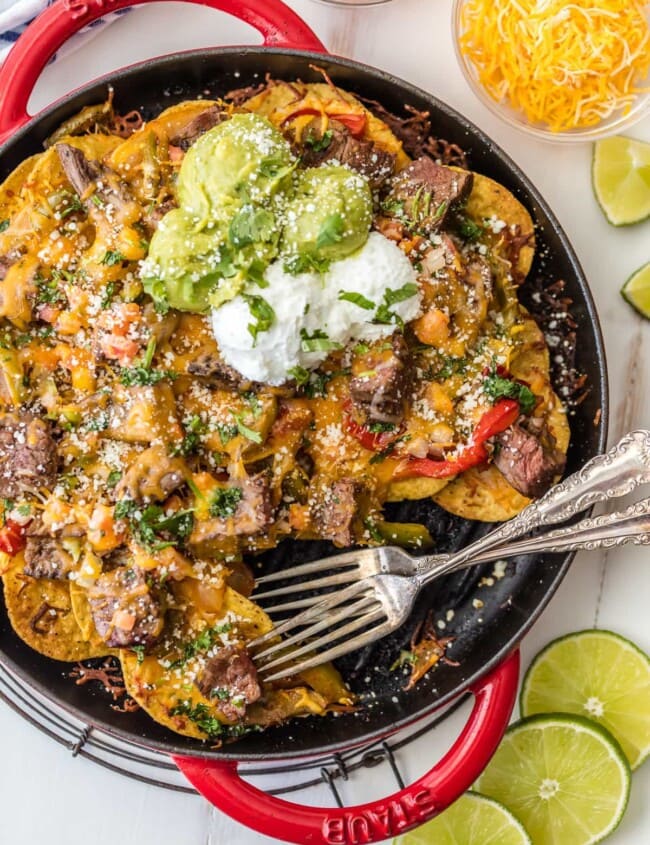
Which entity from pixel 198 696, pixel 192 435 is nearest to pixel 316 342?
pixel 192 435

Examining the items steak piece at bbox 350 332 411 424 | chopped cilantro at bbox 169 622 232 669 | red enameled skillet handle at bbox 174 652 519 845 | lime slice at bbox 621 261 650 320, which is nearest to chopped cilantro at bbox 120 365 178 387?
steak piece at bbox 350 332 411 424

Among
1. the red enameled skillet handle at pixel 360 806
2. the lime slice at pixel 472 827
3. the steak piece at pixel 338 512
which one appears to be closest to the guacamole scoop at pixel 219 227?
the steak piece at pixel 338 512

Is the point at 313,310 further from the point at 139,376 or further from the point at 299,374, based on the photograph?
the point at 139,376

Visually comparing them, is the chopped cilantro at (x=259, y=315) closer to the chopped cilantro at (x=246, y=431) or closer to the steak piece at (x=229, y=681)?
the chopped cilantro at (x=246, y=431)

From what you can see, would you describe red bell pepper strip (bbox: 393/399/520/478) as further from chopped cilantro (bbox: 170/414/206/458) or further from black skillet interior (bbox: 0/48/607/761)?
chopped cilantro (bbox: 170/414/206/458)

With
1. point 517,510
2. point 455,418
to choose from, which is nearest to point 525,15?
point 455,418
